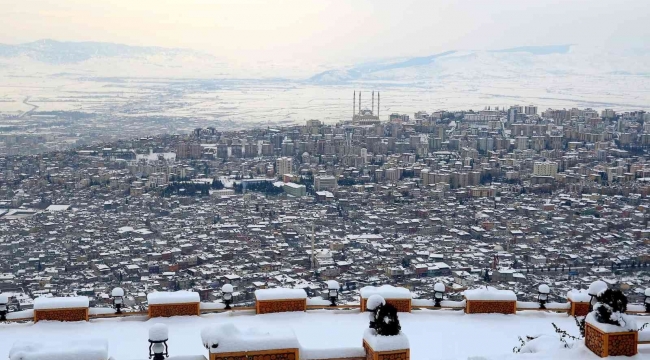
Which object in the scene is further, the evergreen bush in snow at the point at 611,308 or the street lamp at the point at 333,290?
the street lamp at the point at 333,290

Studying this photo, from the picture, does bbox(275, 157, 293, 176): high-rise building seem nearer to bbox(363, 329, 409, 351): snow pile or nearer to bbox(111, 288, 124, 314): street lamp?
bbox(111, 288, 124, 314): street lamp

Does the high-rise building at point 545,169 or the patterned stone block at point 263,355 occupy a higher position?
the patterned stone block at point 263,355

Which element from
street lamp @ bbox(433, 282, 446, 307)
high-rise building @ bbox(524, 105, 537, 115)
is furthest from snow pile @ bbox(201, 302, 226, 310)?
high-rise building @ bbox(524, 105, 537, 115)

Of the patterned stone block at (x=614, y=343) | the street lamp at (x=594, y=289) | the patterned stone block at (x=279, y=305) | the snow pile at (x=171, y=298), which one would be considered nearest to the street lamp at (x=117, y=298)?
the snow pile at (x=171, y=298)

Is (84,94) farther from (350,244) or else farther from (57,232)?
(350,244)

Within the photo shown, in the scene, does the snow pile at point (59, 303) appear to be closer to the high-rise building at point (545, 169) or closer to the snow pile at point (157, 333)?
the snow pile at point (157, 333)

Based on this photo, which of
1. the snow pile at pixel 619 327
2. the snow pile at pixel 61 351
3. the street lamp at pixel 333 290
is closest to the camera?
the snow pile at pixel 61 351

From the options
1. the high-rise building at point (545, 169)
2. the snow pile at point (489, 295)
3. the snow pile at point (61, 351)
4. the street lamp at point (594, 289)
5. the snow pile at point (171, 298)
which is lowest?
the high-rise building at point (545, 169)

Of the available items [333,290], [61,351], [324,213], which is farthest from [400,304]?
[324,213]
